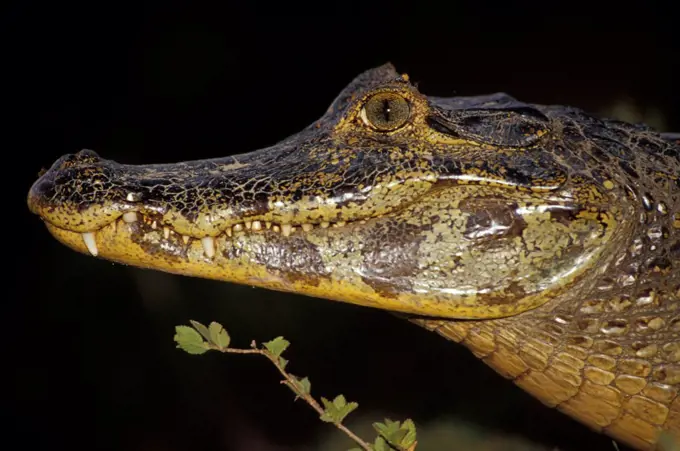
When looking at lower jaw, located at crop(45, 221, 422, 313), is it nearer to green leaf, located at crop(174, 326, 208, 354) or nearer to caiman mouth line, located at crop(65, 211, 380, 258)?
caiman mouth line, located at crop(65, 211, 380, 258)

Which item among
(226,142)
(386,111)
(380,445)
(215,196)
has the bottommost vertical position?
(380,445)

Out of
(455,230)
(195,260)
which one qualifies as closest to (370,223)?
(455,230)

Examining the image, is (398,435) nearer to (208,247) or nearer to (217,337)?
(217,337)

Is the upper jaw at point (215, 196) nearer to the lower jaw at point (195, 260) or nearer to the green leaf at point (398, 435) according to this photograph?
the lower jaw at point (195, 260)

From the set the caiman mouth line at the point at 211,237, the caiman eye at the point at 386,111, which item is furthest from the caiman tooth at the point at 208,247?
the caiman eye at the point at 386,111

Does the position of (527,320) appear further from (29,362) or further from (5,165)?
(5,165)

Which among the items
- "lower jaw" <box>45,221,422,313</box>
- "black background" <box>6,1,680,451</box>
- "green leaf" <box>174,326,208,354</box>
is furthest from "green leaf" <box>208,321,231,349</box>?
"black background" <box>6,1,680,451</box>
